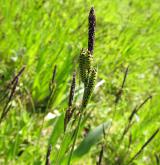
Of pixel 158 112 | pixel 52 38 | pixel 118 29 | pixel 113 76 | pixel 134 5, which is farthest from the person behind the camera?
pixel 134 5

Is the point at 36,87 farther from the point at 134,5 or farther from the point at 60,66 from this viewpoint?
the point at 134,5

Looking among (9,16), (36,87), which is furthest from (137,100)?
(9,16)

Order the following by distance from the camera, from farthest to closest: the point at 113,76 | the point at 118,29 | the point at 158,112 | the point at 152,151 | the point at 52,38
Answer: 1. the point at 118,29
2. the point at 113,76
3. the point at 52,38
4. the point at 158,112
5. the point at 152,151

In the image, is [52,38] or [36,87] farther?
[52,38]

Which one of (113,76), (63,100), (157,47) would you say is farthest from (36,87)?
(157,47)

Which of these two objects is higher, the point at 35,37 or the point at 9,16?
the point at 9,16

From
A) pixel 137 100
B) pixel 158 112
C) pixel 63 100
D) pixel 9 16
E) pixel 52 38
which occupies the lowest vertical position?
pixel 137 100
